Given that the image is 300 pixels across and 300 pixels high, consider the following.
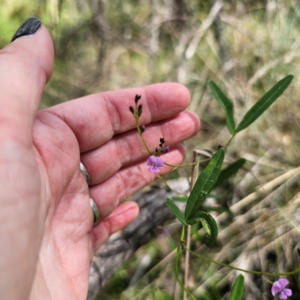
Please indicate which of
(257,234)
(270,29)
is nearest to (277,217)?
(257,234)

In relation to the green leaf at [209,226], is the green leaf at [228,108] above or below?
above

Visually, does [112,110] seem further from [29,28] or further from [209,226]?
[209,226]

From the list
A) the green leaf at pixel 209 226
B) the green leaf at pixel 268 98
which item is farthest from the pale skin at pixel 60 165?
the green leaf at pixel 209 226

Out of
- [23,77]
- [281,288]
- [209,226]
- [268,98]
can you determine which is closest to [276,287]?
[281,288]

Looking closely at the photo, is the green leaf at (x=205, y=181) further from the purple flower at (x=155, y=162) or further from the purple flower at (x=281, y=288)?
the purple flower at (x=281, y=288)

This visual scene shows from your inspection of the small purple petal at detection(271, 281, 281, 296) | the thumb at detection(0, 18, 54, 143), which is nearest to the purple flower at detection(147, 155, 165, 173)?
the thumb at detection(0, 18, 54, 143)

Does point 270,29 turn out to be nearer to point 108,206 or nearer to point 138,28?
point 138,28

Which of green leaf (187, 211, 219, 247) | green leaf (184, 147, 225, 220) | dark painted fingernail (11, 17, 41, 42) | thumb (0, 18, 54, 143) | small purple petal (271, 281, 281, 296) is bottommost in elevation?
small purple petal (271, 281, 281, 296)

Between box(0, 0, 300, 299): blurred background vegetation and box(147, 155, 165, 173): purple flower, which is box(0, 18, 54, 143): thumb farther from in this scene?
box(0, 0, 300, 299): blurred background vegetation
